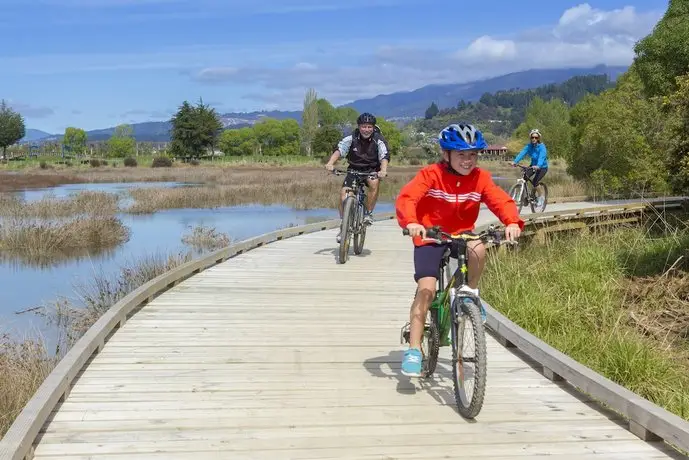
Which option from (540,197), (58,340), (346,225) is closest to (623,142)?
(540,197)

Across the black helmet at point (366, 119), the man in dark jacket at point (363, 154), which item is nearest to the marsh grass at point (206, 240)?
the man in dark jacket at point (363, 154)

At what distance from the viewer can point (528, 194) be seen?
18359mm

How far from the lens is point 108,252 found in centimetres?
1812

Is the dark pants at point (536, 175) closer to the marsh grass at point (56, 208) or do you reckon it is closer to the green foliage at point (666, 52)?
the green foliage at point (666, 52)

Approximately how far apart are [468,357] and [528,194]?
14.3 metres

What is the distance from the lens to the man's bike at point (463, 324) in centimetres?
443

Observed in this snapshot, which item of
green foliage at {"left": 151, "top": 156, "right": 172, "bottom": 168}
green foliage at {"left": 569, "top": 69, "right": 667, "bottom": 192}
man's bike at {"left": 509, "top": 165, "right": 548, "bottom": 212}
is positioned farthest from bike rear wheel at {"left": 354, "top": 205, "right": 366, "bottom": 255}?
green foliage at {"left": 151, "top": 156, "right": 172, "bottom": 168}

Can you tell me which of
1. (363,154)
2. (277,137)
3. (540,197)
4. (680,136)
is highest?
(277,137)

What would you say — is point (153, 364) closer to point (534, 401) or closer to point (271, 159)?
point (534, 401)

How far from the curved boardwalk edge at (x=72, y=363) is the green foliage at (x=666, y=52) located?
17.1 metres

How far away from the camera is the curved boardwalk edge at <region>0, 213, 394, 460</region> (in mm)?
3846

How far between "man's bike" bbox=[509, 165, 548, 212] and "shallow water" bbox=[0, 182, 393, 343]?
7021 mm

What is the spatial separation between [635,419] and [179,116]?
75962 millimetres

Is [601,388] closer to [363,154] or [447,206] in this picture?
[447,206]
